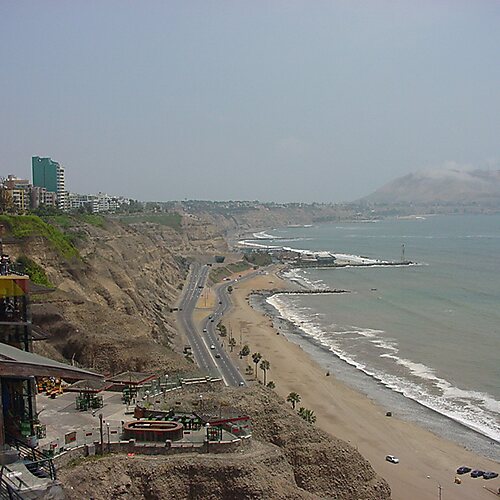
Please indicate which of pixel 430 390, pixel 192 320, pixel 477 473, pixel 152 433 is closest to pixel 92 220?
pixel 192 320

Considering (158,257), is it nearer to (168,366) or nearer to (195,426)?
(168,366)

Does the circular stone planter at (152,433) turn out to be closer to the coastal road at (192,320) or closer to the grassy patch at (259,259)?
the coastal road at (192,320)

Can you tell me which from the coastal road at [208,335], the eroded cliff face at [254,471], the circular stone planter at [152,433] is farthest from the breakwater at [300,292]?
the circular stone planter at [152,433]

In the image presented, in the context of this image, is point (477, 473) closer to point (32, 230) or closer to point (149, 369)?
point (149, 369)

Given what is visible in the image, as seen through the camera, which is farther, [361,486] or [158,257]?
[158,257]

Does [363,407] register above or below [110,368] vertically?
below

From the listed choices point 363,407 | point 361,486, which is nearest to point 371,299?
point 363,407

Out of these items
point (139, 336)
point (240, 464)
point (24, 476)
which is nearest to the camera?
point (24, 476)
